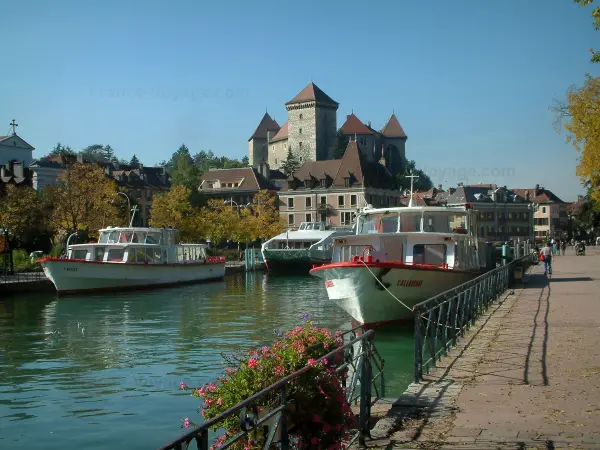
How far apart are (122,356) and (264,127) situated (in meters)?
170

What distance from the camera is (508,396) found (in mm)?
10312

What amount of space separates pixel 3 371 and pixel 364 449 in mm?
13215

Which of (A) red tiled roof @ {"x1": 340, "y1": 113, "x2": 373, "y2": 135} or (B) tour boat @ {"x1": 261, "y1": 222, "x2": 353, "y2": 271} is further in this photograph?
(A) red tiled roof @ {"x1": 340, "y1": 113, "x2": 373, "y2": 135}

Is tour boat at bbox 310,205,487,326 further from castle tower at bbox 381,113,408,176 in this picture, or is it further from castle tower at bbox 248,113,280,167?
castle tower at bbox 248,113,280,167

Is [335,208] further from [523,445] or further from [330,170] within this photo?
[523,445]

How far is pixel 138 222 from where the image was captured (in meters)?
107

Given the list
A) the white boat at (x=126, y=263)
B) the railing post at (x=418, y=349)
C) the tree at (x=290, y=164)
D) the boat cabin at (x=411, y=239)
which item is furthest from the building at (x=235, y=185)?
the railing post at (x=418, y=349)

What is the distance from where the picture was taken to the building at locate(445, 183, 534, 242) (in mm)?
130500

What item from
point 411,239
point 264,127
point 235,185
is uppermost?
point 264,127

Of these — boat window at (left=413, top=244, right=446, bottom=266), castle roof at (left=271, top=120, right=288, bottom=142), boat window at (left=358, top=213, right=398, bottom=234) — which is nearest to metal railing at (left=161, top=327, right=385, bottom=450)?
boat window at (left=413, top=244, right=446, bottom=266)

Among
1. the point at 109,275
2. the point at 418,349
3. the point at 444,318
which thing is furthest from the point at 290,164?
the point at 418,349

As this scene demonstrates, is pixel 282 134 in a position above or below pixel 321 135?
above

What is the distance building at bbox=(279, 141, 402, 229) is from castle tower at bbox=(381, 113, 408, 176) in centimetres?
5079

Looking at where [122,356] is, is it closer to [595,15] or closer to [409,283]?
[409,283]
